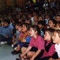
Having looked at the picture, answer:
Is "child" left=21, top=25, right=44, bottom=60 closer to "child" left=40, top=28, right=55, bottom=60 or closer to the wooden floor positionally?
"child" left=40, top=28, right=55, bottom=60

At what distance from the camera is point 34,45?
3.65 m

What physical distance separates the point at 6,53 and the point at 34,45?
1371 mm

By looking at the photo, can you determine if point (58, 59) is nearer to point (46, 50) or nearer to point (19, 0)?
point (46, 50)

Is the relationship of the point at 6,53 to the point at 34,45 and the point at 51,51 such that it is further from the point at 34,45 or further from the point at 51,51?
the point at 51,51

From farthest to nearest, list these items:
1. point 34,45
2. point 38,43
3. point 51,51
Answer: point 34,45, point 38,43, point 51,51

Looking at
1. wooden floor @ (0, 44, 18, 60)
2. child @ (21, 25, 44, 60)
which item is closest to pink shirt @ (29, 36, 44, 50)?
child @ (21, 25, 44, 60)

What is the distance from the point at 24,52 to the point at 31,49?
0.60 feet

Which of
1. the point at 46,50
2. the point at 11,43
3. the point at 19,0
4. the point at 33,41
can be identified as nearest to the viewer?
the point at 46,50

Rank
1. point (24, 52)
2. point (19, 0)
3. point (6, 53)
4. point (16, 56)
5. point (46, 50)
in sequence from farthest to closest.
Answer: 1. point (19, 0)
2. point (6, 53)
3. point (16, 56)
4. point (24, 52)
5. point (46, 50)

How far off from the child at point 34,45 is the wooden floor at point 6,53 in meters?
0.69

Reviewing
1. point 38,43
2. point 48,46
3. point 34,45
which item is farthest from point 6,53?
point 48,46

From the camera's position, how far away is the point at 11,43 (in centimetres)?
574

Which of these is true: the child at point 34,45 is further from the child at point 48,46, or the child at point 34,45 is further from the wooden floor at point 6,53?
the wooden floor at point 6,53

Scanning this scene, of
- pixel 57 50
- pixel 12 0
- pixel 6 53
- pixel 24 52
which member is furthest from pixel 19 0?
pixel 57 50
